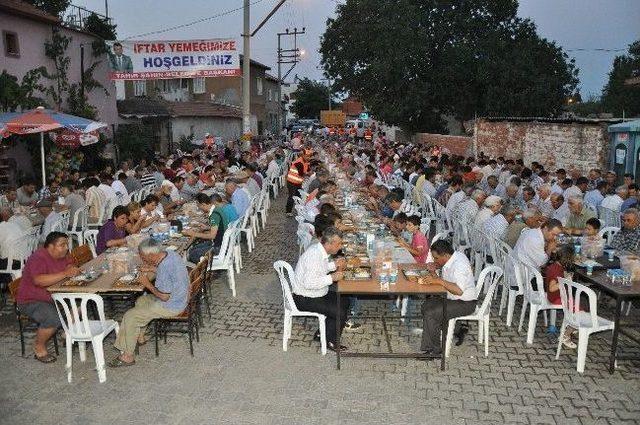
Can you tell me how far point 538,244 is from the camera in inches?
291

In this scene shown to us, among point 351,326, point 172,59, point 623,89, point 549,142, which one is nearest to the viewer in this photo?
point 351,326

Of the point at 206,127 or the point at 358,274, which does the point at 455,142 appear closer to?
the point at 206,127

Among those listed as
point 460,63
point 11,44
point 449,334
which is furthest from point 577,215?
point 460,63

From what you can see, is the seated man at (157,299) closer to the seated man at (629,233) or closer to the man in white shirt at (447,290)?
the man in white shirt at (447,290)

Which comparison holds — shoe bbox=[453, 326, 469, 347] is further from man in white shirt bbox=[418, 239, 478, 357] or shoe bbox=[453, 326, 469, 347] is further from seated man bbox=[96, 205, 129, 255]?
seated man bbox=[96, 205, 129, 255]

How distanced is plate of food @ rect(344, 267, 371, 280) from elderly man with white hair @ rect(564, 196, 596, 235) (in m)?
4.57

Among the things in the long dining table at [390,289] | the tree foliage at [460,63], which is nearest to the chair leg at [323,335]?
the long dining table at [390,289]

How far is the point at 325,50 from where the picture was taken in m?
37.0

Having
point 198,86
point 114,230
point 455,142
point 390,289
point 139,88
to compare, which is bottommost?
point 390,289

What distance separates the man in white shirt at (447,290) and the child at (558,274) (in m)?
1.07

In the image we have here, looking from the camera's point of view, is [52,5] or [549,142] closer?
[549,142]

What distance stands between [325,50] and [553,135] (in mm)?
20731

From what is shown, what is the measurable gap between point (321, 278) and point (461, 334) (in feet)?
6.81

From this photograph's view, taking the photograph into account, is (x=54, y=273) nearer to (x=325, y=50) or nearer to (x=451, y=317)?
(x=451, y=317)
